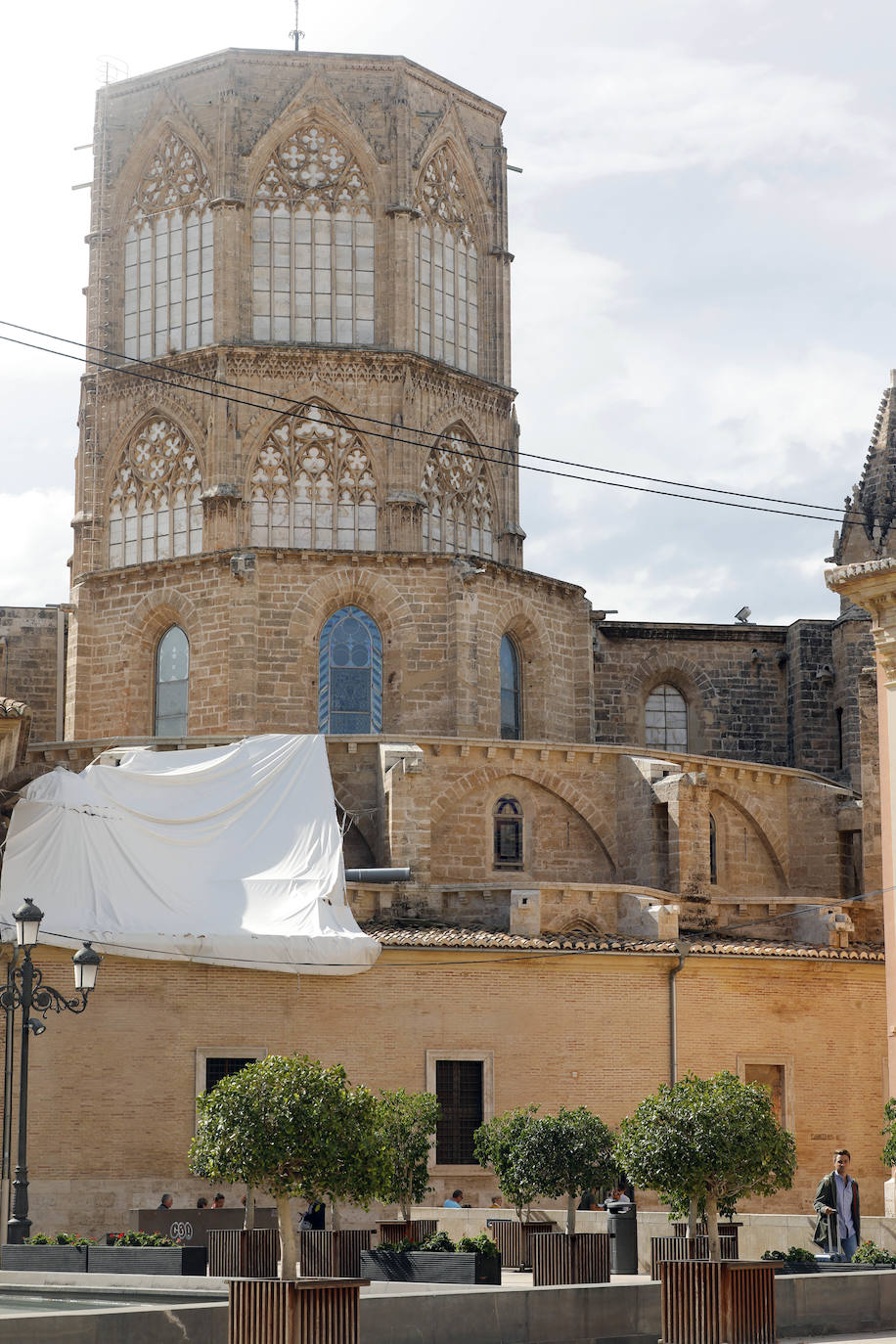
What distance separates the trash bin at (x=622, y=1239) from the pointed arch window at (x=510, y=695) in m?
16.0

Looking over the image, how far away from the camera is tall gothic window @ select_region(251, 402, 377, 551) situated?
3812 cm

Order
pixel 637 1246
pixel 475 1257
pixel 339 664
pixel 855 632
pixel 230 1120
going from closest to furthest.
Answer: pixel 230 1120
pixel 475 1257
pixel 637 1246
pixel 339 664
pixel 855 632

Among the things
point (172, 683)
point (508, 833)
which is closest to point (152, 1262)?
point (508, 833)

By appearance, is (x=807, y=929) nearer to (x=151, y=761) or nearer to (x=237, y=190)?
(x=151, y=761)

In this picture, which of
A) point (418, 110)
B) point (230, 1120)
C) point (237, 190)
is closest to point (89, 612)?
point (237, 190)

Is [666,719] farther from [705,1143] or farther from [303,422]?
[705,1143]

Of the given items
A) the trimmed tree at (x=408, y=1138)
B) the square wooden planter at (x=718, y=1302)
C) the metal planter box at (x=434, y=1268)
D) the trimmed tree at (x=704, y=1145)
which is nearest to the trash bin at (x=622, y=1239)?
the metal planter box at (x=434, y=1268)

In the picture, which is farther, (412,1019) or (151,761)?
(151,761)

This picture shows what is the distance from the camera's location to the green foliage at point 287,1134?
48.8ft

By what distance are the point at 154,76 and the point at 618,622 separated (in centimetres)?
1429

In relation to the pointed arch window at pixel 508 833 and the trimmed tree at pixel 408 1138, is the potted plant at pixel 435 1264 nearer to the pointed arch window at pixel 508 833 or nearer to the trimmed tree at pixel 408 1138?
the trimmed tree at pixel 408 1138

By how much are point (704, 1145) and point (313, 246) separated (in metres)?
25.8

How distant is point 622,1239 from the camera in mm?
21719

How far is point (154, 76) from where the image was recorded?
131ft
